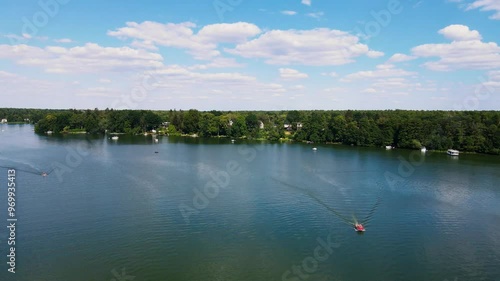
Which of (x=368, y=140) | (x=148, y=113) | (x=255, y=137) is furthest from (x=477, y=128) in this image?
(x=148, y=113)

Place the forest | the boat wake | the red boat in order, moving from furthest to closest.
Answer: the forest < the boat wake < the red boat

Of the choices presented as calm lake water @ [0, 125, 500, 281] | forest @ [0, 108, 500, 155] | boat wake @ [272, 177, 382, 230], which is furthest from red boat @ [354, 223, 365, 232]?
forest @ [0, 108, 500, 155]

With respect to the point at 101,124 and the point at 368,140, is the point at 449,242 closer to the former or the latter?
the point at 368,140

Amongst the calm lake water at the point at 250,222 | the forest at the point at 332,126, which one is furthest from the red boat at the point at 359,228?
the forest at the point at 332,126

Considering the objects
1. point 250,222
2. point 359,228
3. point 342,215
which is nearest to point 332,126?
point 342,215

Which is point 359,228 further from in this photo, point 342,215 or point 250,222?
point 250,222

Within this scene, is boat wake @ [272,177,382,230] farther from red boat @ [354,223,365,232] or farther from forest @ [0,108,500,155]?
forest @ [0,108,500,155]
